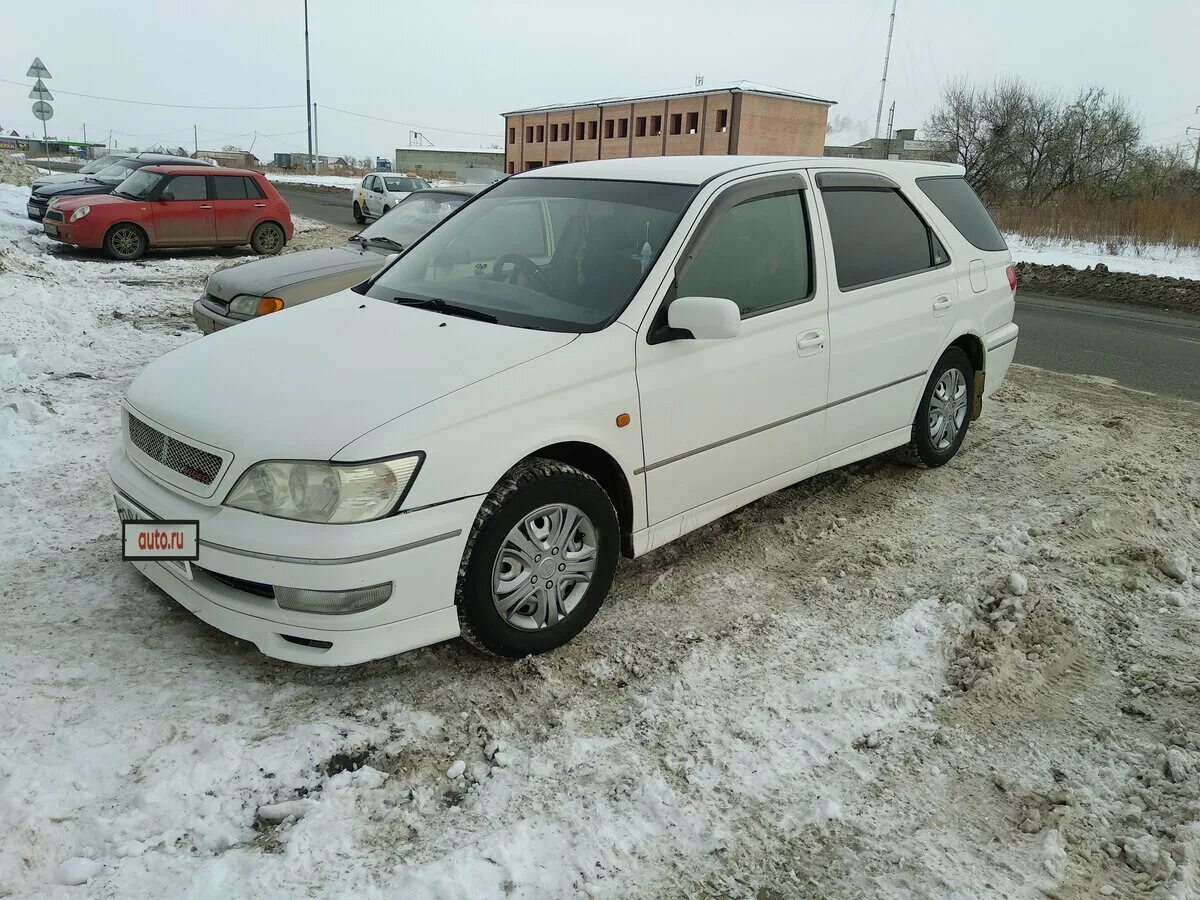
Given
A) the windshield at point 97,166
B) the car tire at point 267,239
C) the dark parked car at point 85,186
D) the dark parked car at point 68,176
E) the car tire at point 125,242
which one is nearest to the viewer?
the car tire at point 125,242

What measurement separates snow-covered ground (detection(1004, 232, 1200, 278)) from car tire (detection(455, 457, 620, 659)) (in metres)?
16.9

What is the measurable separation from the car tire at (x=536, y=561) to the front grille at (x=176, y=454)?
952mm

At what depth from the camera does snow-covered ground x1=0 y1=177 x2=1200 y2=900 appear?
244 cm

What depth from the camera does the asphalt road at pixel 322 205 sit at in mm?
26125

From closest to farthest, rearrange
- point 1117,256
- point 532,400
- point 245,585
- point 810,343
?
point 245,585
point 532,400
point 810,343
point 1117,256

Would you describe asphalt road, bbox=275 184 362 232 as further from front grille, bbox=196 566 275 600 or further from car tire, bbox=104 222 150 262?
front grille, bbox=196 566 275 600

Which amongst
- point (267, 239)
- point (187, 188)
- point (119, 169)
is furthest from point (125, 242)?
point (119, 169)

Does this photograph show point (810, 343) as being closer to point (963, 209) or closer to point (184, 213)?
point (963, 209)

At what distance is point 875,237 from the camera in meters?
4.84

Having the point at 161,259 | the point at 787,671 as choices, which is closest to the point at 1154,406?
the point at 787,671

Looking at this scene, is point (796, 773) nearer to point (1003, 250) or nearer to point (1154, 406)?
point (1003, 250)

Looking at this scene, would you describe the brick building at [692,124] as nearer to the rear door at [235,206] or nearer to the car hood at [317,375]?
the rear door at [235,206]

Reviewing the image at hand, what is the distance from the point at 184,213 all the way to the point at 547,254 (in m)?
14.0

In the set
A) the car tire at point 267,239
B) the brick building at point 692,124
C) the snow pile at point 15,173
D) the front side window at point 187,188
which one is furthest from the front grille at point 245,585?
the brick building at point 692,124
